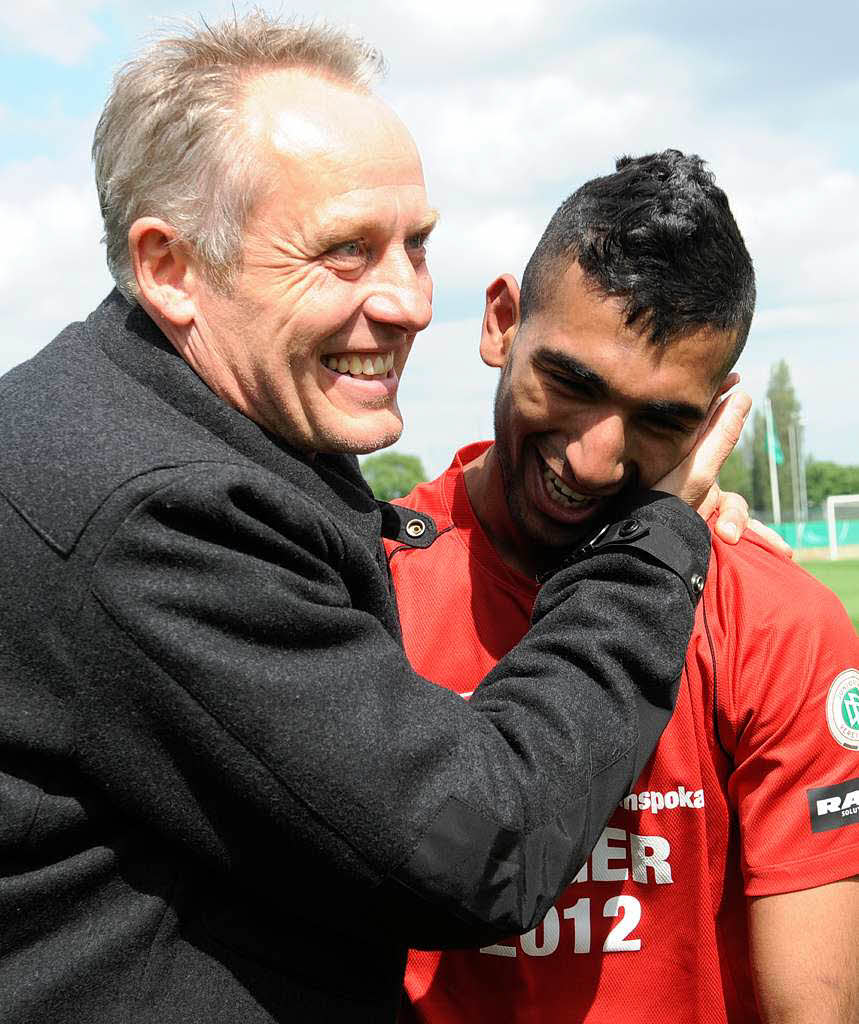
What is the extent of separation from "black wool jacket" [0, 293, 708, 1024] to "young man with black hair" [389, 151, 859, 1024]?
69 centimetres

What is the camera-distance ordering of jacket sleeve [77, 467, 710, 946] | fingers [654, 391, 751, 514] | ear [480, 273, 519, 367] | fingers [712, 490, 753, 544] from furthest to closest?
ear [480, 273, 519, 367] < fingers [712, 490, 753, 544] < fingers [654, 391, 751, 514] < jacket sleeve [77, 467, 710, 946]

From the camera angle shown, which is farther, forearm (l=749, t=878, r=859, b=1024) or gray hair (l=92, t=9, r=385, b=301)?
forearm (l=749, t=878, r=859, b=1024)

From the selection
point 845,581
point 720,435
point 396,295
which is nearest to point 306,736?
point 396,295

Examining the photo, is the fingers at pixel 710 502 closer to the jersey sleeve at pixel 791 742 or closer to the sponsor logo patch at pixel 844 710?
the jersey sleeve at pixel 791 742

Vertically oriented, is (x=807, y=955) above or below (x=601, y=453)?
below

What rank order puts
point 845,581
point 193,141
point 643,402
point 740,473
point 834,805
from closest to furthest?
point 193,141
point 834,805
point 643,402
point 845,581
point 740,473

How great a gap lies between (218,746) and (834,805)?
5.25 feet

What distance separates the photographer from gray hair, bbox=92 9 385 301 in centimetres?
229

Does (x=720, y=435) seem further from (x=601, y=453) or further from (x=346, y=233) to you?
(x=346, y=233)

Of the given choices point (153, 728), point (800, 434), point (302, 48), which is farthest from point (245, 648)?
point (800, 434)

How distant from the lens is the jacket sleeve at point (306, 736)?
1.88 m

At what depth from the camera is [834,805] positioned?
2.80 metres

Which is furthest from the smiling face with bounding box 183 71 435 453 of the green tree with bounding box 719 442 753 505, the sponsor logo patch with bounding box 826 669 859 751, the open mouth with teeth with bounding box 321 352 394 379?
the green tree with bounding box 719 442 753 505

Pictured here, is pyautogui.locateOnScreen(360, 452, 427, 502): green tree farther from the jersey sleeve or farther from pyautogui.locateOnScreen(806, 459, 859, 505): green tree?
the jersey sleeve
